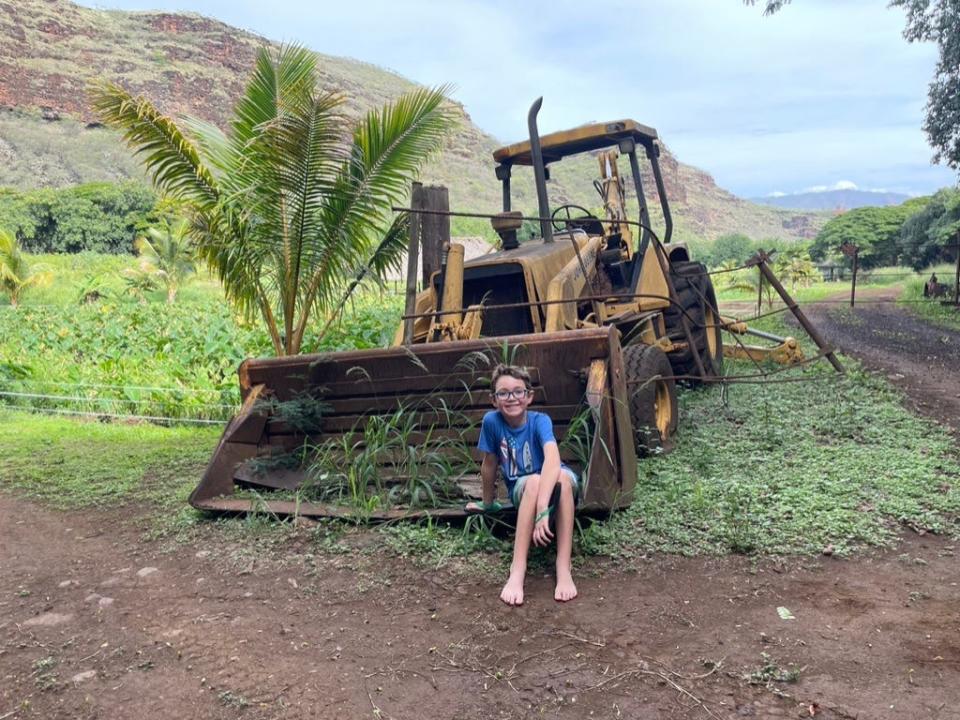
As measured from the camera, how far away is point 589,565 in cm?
398

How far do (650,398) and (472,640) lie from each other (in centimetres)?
285

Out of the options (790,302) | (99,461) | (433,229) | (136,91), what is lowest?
→ (99,461)

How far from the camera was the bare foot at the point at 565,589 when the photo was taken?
142 inches

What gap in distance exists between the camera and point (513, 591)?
143 inches

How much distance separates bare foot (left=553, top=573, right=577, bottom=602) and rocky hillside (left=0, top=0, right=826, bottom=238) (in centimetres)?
4764

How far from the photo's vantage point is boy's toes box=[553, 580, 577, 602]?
142 inches

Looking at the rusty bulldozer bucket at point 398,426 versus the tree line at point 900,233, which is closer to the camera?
the rusty bulldozer bucket at point 398,426

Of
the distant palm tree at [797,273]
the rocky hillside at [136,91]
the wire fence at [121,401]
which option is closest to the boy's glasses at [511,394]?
the wire fence at [121,401]

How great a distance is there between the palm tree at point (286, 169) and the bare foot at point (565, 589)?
4669 millimetres

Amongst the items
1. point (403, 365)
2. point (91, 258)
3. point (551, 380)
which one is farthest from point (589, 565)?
point (91, 258)

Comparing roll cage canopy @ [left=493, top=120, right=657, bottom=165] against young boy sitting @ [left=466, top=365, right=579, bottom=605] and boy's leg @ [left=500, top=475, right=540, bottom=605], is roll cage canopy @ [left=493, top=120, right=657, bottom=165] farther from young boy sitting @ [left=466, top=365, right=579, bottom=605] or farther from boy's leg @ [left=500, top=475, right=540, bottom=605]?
boy's leg @ [left=500, top=475, right=540, bottom=605]

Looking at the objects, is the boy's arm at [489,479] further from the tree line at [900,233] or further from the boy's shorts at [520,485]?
the tree line at [900,233]

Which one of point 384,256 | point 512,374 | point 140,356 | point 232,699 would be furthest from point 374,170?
point 140,356

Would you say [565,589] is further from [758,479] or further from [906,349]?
[906,349]
